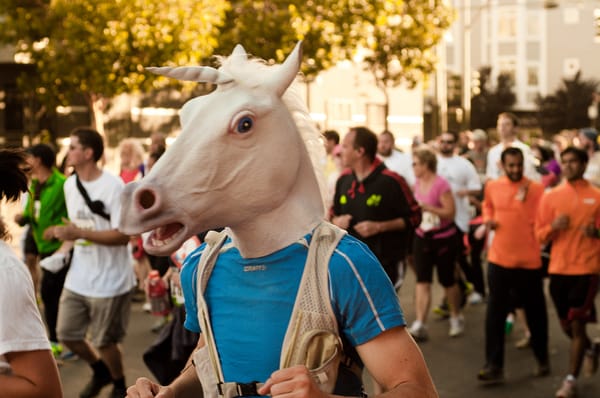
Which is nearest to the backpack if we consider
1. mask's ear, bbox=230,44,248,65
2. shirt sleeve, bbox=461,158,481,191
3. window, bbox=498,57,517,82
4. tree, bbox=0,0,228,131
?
mask's ear, bbox=230,44,248,65

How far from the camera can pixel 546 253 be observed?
9.89 meters

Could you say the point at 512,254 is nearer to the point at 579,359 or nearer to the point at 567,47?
the point at 579,359

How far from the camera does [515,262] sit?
27.5ft

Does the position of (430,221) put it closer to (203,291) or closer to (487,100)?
(203,291)

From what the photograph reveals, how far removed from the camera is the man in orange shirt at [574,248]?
7.82 metres

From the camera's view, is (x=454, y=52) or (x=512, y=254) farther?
(x=454, y=52)

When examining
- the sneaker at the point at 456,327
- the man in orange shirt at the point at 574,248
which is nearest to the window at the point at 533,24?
the sneaker at the point at 456,327

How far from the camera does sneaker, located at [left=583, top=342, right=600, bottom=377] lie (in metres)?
8.07

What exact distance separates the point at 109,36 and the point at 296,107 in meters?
18.0

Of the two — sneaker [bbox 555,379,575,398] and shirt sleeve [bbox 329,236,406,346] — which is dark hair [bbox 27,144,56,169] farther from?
shirt sleeve [bbox 329,236,406,346]

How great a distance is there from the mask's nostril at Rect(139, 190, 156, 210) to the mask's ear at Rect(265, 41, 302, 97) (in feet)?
1.31

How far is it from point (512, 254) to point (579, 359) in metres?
1.09

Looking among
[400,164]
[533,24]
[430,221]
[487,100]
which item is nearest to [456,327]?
[430,221]

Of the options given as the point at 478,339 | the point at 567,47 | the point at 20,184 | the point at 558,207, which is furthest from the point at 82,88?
the point at 567,47
